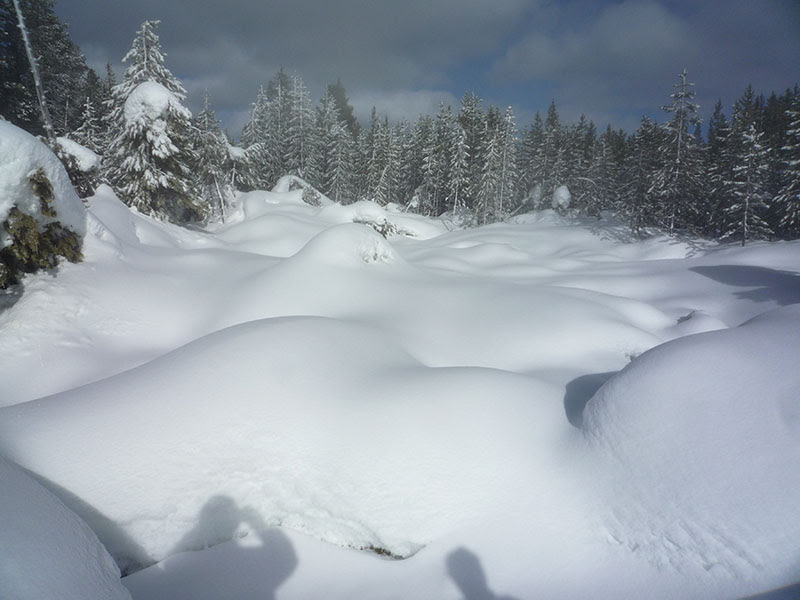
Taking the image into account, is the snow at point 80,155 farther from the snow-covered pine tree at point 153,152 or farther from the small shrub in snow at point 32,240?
the small shrub in snow at point 32,240

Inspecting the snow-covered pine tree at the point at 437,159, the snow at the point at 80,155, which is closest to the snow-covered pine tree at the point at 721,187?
the snow-covered pine tree at the point at 437,159

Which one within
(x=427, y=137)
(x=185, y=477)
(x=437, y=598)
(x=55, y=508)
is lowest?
(x=437, y=598)

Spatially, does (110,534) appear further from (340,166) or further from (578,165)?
(578,165)

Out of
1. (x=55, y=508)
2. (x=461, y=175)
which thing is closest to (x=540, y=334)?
(x=55, y=508)

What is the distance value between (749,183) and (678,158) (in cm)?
449

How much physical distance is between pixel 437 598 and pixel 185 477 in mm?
2767

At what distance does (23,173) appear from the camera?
7.46m

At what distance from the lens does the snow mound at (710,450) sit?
2.95m

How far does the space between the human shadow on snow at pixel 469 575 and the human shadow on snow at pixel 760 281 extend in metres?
14.5

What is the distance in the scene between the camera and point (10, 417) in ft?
13.8

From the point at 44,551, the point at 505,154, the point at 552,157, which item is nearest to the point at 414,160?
the point at 505,154

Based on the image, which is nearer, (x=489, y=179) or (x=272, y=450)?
(x=272, y=450)

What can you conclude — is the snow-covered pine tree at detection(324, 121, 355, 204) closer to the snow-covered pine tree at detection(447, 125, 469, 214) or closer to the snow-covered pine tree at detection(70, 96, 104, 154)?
the snow-covered pine tree at detection(447, 125, 469, 214)

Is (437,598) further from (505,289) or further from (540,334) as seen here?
(505,289)
